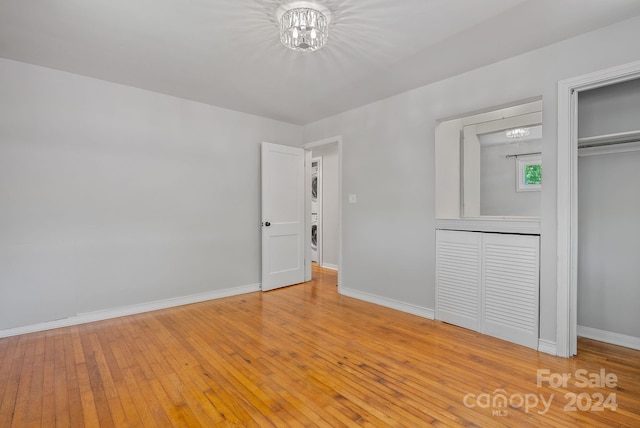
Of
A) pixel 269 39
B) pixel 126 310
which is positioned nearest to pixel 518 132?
pixel 269 39

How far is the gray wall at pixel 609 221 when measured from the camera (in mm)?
2527

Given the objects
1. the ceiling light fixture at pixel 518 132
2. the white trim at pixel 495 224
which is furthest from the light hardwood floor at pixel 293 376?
the ceiling light fixture at pixel 518 132

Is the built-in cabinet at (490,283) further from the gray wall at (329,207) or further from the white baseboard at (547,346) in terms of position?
the gray wall at (329,207)

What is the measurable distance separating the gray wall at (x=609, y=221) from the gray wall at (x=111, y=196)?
374 cm

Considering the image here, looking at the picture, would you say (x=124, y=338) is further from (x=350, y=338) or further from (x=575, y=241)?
(x=575, y=241)

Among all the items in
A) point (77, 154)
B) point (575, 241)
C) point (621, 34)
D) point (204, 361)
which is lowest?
point (204, 361)

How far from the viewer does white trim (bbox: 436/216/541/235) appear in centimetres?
257

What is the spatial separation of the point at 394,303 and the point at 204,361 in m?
2.16

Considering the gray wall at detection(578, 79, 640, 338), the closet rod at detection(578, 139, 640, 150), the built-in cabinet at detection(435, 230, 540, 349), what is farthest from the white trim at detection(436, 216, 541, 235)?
the closet rod at detection(578, 139, 640, 150)

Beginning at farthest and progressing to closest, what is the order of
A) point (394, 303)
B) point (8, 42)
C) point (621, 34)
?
point (394, 303), point (8, 42), point (621, 34)

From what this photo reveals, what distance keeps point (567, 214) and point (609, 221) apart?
2.19ft

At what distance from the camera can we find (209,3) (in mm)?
1970

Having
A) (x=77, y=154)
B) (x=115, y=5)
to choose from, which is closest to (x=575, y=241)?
(x=115, y=5)

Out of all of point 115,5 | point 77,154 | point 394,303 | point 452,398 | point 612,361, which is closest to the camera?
point 452,398
